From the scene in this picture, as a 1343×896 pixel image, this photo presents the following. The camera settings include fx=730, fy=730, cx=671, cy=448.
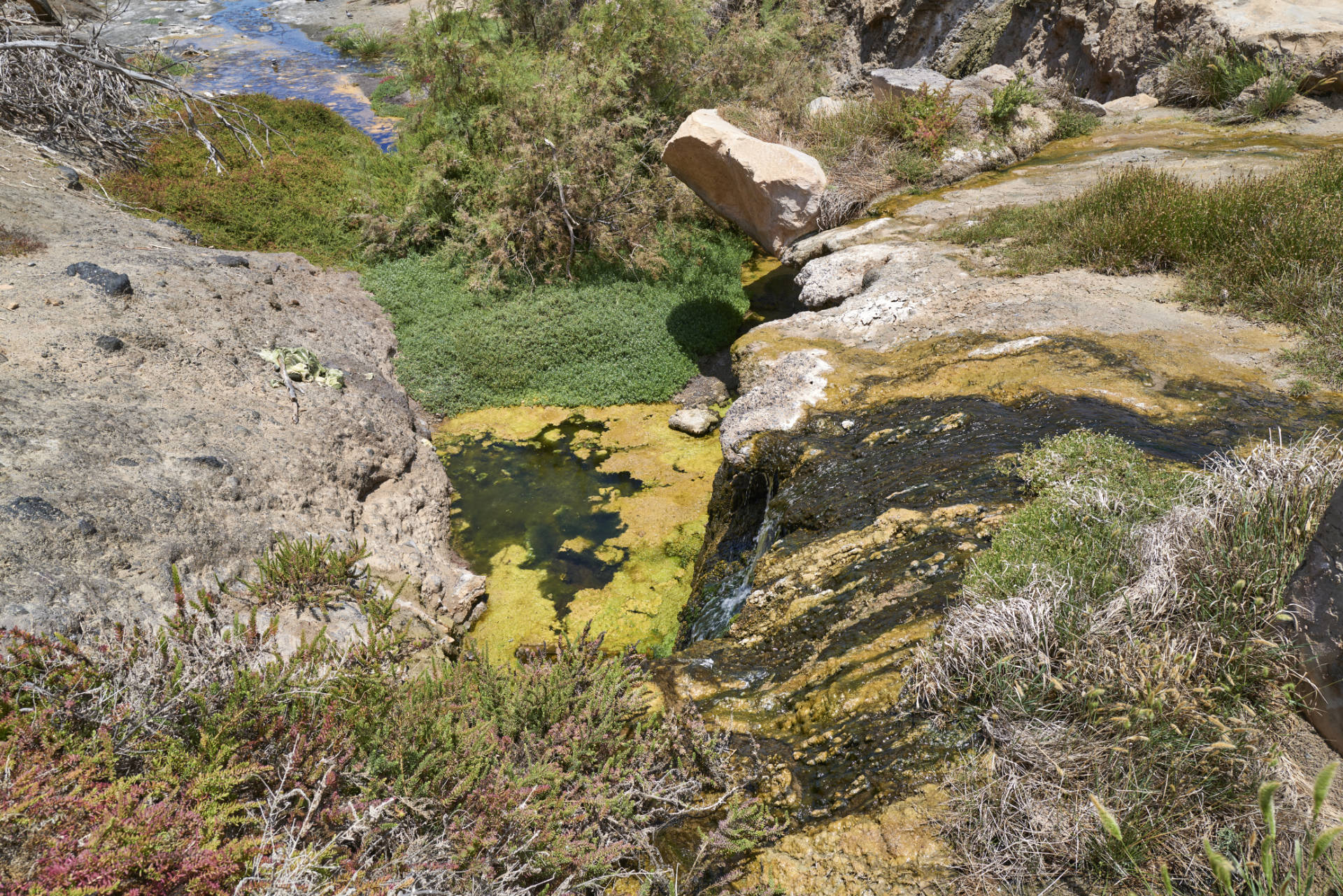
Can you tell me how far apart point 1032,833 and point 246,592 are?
4765 millimetres

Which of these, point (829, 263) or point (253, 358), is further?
point (829, 263)

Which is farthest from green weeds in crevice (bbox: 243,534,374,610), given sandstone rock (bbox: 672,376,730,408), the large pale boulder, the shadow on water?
the large pale boulder

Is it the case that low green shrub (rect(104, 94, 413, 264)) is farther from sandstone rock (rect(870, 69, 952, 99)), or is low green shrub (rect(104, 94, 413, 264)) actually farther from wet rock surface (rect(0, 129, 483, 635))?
sandstone rock (rect(870, 69, 952, 99))

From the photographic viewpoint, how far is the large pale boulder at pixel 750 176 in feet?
27.7

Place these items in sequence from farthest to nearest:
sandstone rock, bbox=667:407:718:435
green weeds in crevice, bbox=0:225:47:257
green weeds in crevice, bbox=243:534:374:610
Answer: sandstone rock, bbox=667:407:718:435 → green weeds in crevice, bbox=0:225:47:257 → green weeds in crevice, bbox=243:534:374:610

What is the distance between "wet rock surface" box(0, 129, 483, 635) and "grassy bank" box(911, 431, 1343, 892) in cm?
398

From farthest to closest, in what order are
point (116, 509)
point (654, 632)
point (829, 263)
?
point (829, 263) → point (654, 632) → point (116, 509)

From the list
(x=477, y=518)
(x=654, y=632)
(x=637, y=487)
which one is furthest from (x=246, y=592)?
(x=637, y=487)

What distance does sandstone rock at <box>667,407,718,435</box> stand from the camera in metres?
8.27

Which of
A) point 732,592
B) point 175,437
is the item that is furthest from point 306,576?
point 732,592

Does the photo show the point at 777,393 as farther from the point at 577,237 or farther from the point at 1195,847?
the point at 577,237

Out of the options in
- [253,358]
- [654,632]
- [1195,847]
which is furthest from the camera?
[253,358]

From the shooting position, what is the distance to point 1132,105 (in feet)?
38.2

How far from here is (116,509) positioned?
4797 mm
